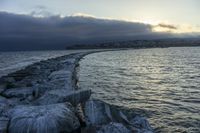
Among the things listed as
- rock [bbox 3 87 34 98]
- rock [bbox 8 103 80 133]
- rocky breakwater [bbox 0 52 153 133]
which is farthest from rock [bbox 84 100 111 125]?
rock [bbox 3 87 34 98]

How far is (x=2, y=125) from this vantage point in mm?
11844

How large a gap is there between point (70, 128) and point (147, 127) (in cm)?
339

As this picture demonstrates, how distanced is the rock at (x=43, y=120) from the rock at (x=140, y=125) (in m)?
2.37

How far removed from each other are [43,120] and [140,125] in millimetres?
4114

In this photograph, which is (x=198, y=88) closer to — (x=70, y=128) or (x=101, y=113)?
(x=101, y=113)

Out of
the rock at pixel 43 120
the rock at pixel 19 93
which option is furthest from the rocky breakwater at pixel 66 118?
the rock at pixel 19 93

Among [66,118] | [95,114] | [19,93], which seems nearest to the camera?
[66,118]

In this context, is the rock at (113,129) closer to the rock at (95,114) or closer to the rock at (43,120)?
the rock at (95,114)

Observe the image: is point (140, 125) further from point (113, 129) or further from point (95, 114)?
point (113, 129)

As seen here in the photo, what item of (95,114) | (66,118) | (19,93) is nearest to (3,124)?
(66,118)

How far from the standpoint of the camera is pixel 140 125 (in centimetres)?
1365

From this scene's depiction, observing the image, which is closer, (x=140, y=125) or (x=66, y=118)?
(x=66, y=118)

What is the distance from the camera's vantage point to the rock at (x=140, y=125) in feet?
42.9

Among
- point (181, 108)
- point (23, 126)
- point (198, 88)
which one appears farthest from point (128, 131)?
point (198, 88)
